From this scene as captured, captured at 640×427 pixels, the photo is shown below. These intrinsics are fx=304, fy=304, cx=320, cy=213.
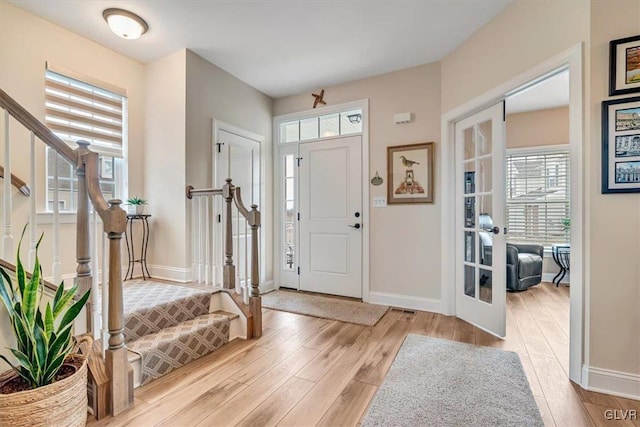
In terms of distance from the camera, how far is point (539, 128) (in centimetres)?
487

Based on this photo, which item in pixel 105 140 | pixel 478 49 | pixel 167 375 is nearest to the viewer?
pixel 167 375

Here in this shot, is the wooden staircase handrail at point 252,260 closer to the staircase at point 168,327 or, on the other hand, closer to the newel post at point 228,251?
the newel post at point 228,251

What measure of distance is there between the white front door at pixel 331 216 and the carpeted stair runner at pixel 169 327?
5.53ft

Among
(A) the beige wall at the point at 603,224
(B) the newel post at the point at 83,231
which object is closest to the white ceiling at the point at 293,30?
(A) the beige wall at the point at 603,224

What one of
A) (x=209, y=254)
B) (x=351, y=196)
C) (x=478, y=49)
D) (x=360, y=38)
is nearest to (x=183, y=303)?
(x=209, y=254)

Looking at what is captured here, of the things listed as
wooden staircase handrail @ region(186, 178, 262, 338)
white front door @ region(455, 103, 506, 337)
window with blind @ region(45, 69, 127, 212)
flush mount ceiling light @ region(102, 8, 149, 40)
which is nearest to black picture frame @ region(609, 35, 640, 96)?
white front door @ region(455, 103, 506, 337)

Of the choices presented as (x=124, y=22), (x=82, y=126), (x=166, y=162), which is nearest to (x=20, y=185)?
(x=82, y=126)

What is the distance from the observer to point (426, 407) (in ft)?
5.54

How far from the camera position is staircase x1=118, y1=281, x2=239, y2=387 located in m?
1.97

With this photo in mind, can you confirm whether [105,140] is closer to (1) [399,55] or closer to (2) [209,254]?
(2) [209,254]

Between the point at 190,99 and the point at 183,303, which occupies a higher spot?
the point at 190,99

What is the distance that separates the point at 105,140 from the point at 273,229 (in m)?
2.17

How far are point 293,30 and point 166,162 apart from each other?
71.1 inches

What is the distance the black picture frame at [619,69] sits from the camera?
1.79 meters
